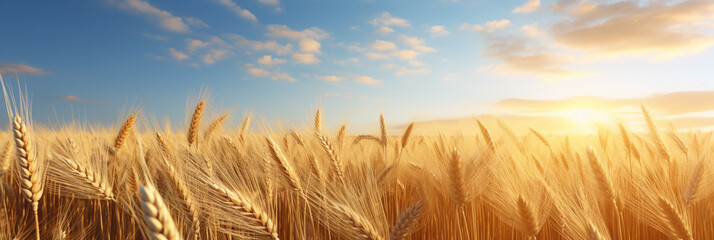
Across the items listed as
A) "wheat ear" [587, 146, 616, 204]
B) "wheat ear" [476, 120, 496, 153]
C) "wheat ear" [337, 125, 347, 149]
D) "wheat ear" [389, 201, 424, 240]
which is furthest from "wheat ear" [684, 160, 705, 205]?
"wheat ear" [337, 125, 347, 149]

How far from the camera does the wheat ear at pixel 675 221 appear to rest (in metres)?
1.72

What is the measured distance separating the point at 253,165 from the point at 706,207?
2985 millimetres

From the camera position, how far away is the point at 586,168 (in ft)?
8.40

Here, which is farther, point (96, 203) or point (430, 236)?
point (96, 203)

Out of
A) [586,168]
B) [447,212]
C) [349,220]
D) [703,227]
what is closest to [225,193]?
[349,220]

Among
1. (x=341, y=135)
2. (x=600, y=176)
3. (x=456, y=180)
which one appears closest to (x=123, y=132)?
(x=341, y=135)

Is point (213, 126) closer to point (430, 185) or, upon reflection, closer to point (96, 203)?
point (96, 203)

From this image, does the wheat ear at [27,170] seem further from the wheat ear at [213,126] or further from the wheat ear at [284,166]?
the wheat ear at [213,126]

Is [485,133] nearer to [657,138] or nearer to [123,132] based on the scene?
[657,138]

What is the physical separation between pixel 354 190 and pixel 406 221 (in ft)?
1.46

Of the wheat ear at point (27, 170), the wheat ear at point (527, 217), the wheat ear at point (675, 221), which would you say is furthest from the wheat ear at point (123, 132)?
the wheat ear at point (675, 221)

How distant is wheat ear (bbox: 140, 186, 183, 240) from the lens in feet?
2.80

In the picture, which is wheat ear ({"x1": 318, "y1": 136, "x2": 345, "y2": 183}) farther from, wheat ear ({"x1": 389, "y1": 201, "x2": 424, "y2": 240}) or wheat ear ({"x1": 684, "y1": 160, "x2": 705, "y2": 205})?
wheat ear ({"x1": 684, "y1": 160, "x2": 705, "y2": 205})

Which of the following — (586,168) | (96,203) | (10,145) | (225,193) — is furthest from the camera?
(10,145)
